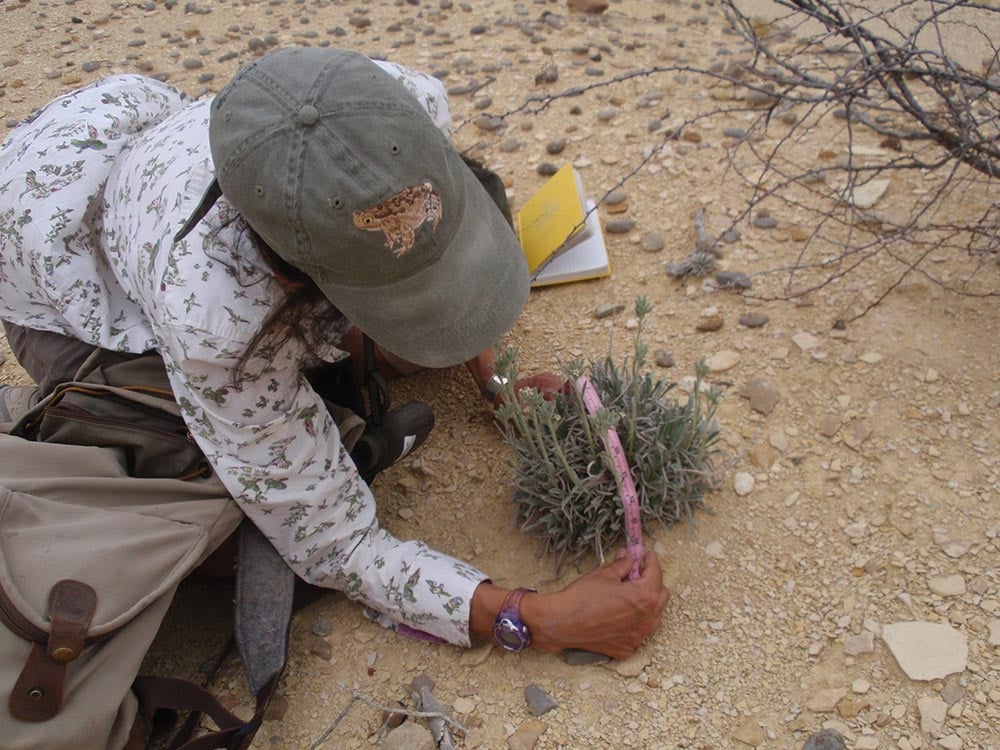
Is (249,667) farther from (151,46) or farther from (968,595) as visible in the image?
(151,46)

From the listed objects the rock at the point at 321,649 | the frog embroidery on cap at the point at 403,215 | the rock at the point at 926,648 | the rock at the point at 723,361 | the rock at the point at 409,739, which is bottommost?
the rock at the point at 321,649

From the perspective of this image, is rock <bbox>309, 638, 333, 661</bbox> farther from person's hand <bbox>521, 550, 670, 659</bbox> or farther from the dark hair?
the dark hair

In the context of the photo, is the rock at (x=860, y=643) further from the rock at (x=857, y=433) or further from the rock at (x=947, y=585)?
the rock at (x=857, y=433)

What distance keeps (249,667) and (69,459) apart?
461mm

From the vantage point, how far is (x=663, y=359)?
2096mm

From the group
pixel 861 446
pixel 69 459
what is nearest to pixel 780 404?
pixel 861 446

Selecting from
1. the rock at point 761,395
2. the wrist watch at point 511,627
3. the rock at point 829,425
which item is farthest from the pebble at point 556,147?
the wrist watch at point 511,627

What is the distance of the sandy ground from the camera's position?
1510 millimetres

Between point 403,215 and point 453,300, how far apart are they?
173mm

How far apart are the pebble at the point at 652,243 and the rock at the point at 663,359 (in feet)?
1.30

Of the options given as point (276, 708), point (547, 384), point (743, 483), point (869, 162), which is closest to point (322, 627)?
point (276, 708)

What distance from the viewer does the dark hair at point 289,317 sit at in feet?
4.31

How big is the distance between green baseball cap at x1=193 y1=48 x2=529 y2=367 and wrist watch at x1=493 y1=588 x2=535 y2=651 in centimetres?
49

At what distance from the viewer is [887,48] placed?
178 cm
